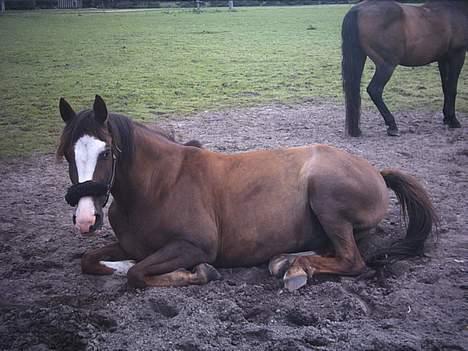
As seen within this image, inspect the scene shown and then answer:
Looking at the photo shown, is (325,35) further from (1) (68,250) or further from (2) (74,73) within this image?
(1) (68,250)

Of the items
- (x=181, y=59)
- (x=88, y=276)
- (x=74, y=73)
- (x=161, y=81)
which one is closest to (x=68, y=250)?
(x=88, y=276)

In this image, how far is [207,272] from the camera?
361cm

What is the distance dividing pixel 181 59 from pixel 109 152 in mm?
12175

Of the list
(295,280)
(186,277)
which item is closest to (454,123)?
(295,280)

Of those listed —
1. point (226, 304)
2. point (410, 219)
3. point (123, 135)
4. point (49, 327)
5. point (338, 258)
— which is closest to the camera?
point (49, 327)

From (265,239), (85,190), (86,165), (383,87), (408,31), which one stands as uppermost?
(408,31)

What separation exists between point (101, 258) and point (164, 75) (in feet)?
30.2

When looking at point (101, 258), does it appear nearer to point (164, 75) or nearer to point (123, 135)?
point (123, 135)

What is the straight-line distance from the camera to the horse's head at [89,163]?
124 inches

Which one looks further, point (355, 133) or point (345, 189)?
point (355, 133)

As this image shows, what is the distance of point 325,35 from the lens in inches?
827

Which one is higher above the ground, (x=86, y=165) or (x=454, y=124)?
(x=86, y=165)

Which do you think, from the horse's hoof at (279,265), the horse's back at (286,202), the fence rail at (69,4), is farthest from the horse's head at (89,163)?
the fence rail at (69,4)

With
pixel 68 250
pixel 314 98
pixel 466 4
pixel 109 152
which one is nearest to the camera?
pixel 109 152
